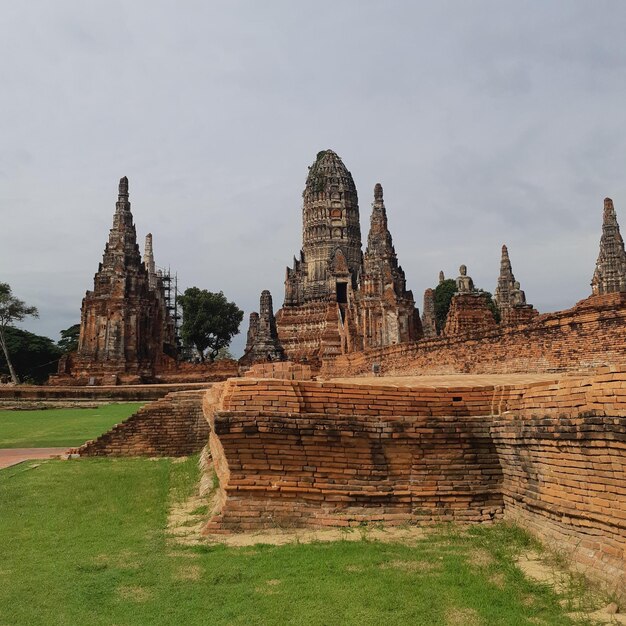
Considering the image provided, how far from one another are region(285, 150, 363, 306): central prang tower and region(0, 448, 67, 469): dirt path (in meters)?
44.4

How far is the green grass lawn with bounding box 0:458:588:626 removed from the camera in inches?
150

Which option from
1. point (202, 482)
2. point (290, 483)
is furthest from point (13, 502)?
point (290, 483)

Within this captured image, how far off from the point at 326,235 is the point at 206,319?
1460 cm

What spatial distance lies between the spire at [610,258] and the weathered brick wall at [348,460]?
28453 mm

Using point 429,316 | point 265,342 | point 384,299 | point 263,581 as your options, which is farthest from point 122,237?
point 263,581

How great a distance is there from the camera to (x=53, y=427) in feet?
57.2

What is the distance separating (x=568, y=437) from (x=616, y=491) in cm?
47

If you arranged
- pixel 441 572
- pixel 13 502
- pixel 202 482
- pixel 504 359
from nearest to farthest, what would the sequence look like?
1. pixel 441 572
2. pixel 13 502
3. pixel 202 482
4. pixel 504 359

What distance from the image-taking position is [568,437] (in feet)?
14.2

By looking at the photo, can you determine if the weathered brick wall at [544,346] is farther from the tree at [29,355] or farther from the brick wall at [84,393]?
the tree at [29,355]

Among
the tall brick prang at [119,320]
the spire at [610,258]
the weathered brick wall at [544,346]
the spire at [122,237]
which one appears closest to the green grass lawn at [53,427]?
the weathered brick wall at [544,346]

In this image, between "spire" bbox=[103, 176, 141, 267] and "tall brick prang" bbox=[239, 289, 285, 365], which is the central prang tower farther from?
"spire" bbox=[103, 176, 141, 267]

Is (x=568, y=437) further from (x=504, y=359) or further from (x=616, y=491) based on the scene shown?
(x=504, y=359)

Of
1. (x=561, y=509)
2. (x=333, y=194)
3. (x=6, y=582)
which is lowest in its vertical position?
(x=6, y=582)
